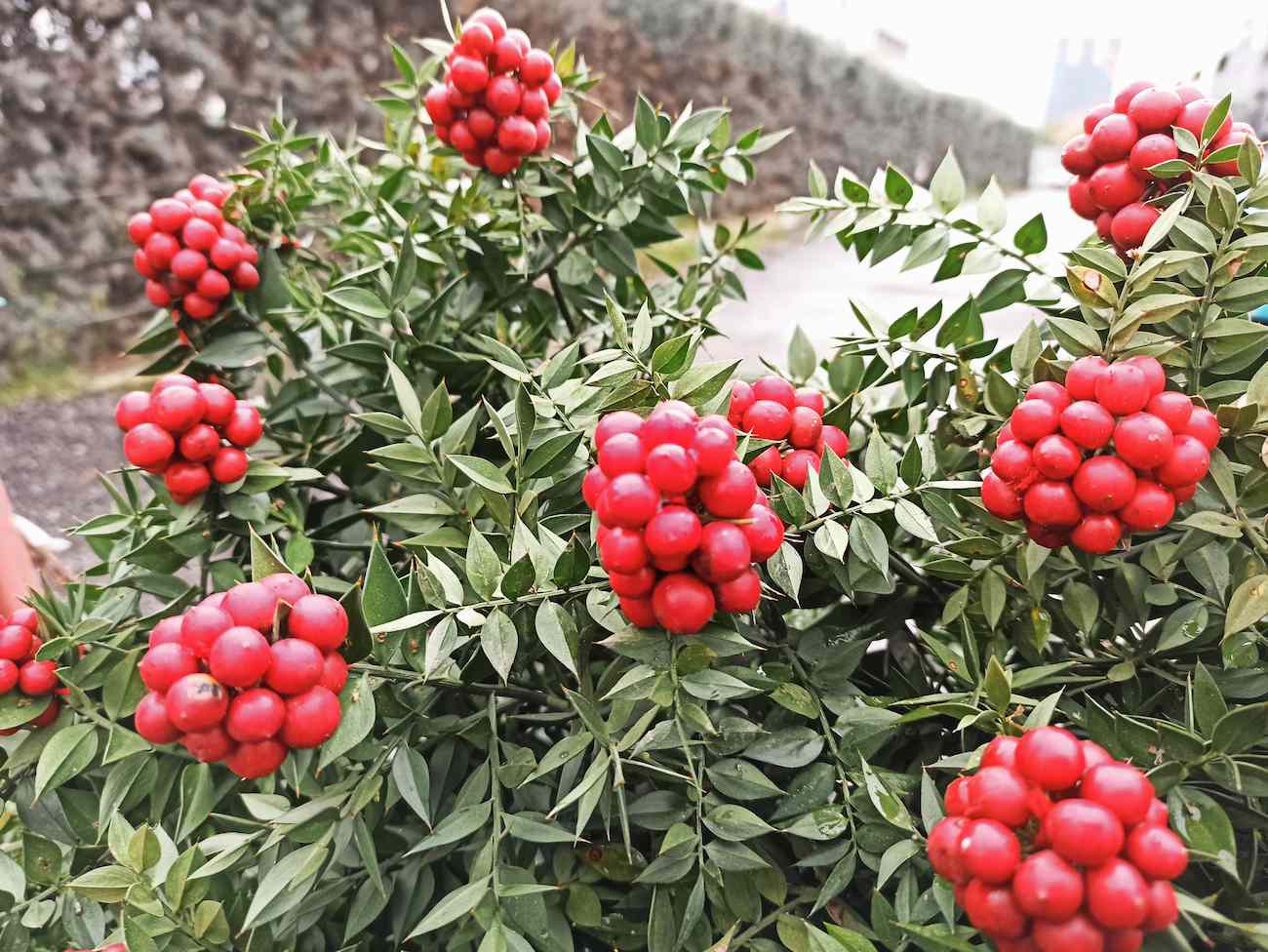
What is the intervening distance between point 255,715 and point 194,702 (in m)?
0.03

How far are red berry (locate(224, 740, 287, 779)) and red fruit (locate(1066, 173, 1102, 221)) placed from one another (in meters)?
0.63

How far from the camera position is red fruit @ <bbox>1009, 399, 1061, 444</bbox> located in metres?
0.44

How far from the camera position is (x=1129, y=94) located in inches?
23.4

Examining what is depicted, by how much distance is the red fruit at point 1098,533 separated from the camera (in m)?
0.43

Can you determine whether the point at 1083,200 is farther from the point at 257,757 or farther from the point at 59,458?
the point at 59,458

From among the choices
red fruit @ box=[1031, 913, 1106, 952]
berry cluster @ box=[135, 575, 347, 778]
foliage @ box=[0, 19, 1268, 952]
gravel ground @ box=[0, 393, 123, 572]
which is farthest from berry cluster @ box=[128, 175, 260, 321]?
gravel ground @ box=[0, 393, 123, 572]

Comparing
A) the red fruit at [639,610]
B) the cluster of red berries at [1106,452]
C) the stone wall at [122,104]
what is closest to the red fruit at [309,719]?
the red fruit at [639,610]

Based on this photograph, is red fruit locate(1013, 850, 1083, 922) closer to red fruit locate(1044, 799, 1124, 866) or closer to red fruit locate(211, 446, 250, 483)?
red fruit locate(1044, 799, 1124, 866)

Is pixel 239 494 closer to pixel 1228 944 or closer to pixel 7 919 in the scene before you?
pixel 7 919

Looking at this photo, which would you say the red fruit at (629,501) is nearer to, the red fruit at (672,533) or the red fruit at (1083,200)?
the red fruit at (672,533)

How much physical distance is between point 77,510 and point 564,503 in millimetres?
1902

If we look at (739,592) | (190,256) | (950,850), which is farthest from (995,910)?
(190,256)

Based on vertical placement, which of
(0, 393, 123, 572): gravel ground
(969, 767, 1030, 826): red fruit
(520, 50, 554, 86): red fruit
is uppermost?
(520, 50, 554, 86): red fruit

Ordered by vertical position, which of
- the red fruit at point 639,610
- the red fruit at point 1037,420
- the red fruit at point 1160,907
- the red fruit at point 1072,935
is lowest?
the red fruit at point 1072,935
